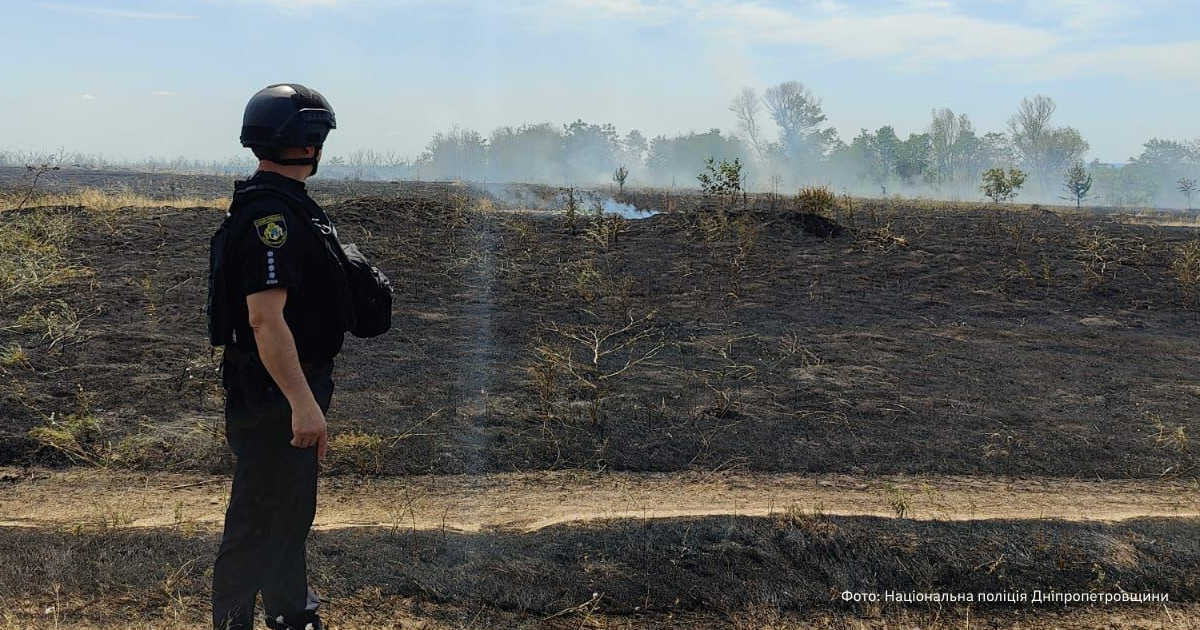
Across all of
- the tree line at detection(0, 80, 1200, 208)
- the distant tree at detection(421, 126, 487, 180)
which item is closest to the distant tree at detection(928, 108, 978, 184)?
the tree line at detection(0, 80, 1200, 208)

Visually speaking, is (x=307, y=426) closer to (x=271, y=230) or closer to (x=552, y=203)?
(x=271, y=230)

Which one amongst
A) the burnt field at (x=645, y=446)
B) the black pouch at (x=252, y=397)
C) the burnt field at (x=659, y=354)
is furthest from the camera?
the burnt field at (x=659, y=354)

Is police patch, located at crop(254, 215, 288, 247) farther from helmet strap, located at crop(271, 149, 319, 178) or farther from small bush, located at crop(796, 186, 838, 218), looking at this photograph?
small bush, located at crop(796, 186, 838, 218)

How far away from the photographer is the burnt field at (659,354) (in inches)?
195

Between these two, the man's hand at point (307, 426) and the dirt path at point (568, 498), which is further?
the dirt path at point (568, 498)

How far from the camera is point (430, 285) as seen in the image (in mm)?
9305

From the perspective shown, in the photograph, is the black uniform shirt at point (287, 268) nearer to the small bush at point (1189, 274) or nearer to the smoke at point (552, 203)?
the small bush at point (1189, 274)

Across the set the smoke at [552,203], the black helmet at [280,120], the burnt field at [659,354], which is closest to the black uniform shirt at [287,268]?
the black helmet at [280,120]

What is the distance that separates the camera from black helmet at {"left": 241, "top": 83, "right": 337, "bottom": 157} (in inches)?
91.6

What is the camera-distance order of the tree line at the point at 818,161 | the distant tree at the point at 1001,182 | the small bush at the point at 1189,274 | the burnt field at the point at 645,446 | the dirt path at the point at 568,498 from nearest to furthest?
the burnt field at the point at 645,446, the dirt path at the point at 568,498, the small bush at the point at 1189,274, the distant tree at the point at 1001,182, the tree line at the point at 818,161

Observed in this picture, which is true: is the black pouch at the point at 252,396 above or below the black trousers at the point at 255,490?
above

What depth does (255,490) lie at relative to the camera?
93.4 inches

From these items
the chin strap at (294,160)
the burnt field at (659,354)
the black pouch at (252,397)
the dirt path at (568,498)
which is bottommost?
the dirt path at (568,498)

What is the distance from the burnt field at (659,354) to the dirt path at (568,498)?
0.60ft
